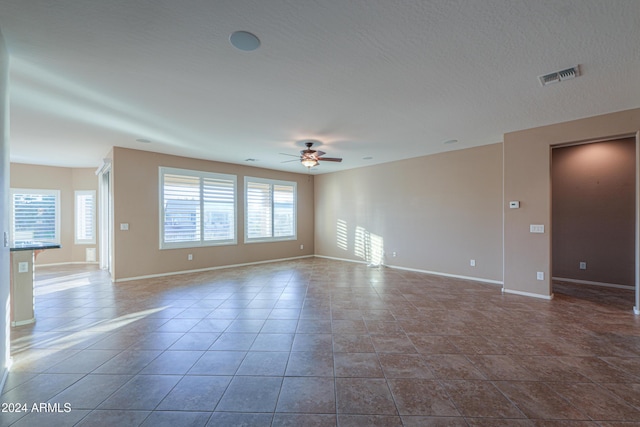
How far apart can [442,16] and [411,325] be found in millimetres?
3048

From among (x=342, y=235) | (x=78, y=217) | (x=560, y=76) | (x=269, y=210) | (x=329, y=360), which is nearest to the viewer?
(x=329, y=360)

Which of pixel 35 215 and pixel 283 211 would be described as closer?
pixel 35 215

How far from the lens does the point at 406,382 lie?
2.08m

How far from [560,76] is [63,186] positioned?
10.9 meters

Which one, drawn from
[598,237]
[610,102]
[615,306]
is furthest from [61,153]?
[598,237]

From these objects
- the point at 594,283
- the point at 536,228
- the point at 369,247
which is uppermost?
the point at 536,228

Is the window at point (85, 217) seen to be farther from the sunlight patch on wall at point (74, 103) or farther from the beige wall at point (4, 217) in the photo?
the beige wall at point (4, 217)

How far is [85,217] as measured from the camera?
7.66m

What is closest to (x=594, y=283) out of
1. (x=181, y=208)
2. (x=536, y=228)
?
(x=536, y=228)

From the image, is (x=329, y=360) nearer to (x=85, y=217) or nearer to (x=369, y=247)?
(x=369, y=247)

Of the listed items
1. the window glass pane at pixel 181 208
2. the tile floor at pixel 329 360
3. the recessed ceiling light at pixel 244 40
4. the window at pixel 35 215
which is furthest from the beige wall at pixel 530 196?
the window at pixel 35 215

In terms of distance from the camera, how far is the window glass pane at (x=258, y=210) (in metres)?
7.33

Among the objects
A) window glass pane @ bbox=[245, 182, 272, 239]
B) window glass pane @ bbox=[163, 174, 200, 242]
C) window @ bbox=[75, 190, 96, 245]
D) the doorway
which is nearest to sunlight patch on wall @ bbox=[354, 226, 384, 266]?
window glass pane @ bbox=[245, 182, 272, 239]

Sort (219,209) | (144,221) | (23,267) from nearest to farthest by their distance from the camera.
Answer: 1. (23,267)
2. (144,221)
3. (219,209)
